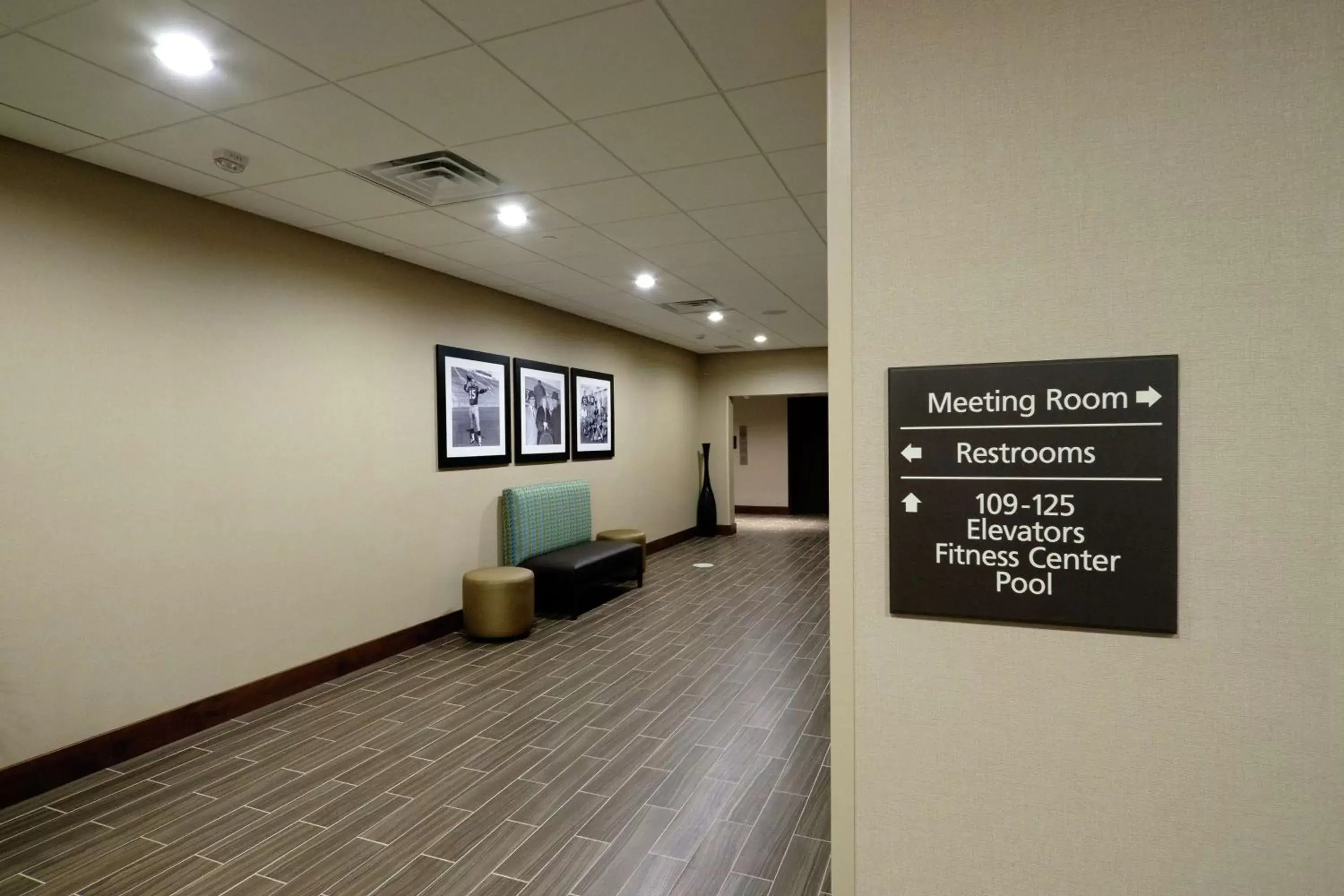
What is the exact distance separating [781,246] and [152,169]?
11.6 ft

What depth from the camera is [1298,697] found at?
106 centimetres

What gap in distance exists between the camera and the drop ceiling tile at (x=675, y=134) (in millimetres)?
2660

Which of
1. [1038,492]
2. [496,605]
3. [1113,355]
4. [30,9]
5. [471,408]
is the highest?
[30,9]

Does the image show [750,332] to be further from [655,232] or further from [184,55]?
[184,55]

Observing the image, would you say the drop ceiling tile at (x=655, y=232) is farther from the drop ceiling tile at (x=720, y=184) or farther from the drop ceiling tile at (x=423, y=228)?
the drop ceiling tile at (x=423, y=228)

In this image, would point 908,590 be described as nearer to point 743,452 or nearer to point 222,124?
point 222,124

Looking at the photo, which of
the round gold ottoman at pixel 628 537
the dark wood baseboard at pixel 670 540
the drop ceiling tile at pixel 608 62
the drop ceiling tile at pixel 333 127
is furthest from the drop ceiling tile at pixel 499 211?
the dark wood baseboard at pixel 670 540

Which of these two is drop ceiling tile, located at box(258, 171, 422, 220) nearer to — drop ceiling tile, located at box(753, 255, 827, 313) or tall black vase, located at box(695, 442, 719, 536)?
drop ceiling tile, located at box(753, 255, 827, 313)

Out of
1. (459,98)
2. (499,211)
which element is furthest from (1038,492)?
(499,211)

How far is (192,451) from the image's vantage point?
3539 mm

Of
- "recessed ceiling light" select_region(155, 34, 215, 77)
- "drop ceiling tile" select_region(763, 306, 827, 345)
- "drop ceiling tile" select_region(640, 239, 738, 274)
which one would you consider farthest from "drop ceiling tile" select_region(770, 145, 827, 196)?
"drop ceiling tile" select_region(763, 306, 827, 345)

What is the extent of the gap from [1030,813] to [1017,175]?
1121 millimetres

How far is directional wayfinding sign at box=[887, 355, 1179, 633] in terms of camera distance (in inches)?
43.8

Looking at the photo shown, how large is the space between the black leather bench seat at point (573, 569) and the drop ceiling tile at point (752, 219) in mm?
3017
